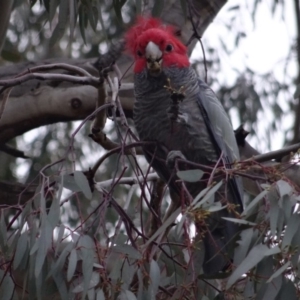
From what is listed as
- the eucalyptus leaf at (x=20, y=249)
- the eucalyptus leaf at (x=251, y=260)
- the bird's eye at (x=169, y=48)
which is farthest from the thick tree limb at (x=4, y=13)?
the eucalyptus leaf at (x=251, y=260)

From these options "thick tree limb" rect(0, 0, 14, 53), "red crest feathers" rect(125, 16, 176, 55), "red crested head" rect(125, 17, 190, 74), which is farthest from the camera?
"thick tree limb" rect(0, 0, 14, 53)

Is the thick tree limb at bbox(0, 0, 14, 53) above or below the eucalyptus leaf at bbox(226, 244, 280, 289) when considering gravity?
above

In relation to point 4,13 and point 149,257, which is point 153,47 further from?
point 149,257

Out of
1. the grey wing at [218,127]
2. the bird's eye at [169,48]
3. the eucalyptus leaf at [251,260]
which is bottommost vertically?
the grey wing at [218,127]

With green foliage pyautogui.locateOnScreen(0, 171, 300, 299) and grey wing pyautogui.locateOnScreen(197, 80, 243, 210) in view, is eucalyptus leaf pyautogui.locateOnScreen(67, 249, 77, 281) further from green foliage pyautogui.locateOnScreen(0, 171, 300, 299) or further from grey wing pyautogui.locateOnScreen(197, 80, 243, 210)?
grey wing pyautogui.locateOnScreen(197, 80, 243, 210)

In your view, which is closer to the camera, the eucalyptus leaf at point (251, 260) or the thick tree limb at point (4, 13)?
the eucalyptus leaf at point (251, 260)

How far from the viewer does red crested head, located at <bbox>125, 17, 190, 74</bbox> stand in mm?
2566

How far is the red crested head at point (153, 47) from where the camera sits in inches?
101

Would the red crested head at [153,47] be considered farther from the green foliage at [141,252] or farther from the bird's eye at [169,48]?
the green foliage at [141,252]

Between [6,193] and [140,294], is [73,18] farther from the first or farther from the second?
[140,294]

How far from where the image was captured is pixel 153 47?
258 centimetres

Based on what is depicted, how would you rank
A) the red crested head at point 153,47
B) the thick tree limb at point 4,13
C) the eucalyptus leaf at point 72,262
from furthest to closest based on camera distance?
the thick tree limb at point 4,13 < the red crested head at point 153,47 < the eucalyptus leaf at point 72,262

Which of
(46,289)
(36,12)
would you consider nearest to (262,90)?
(36,12)

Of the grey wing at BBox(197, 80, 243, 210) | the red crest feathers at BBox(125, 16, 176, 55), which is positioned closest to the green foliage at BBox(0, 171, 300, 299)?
the grey wing at BBox(197, 80, 243, 210)
